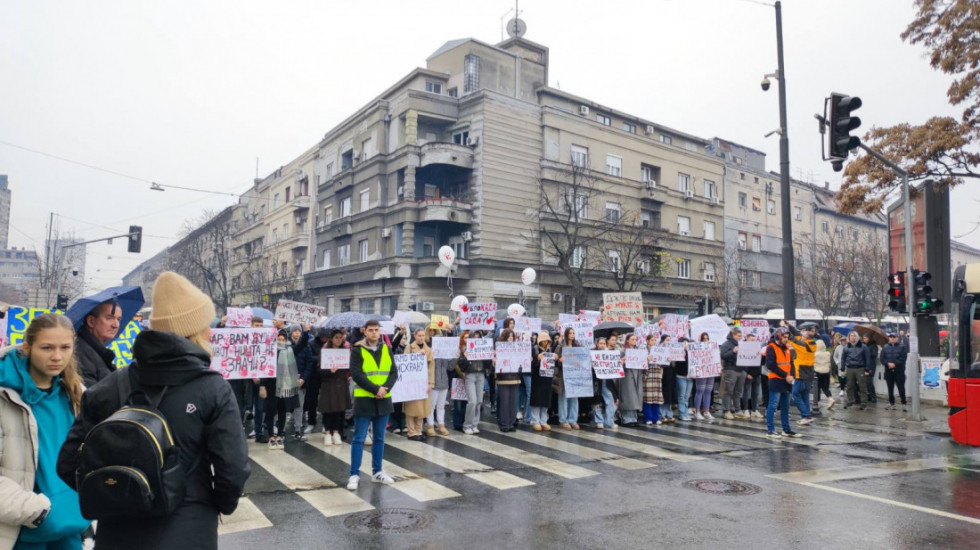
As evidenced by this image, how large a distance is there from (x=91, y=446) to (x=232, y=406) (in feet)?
1.85

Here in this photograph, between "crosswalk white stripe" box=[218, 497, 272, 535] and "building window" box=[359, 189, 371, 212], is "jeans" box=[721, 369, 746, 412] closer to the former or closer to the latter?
"crosswalk white stripe" box=[218, 497, 272, 535]

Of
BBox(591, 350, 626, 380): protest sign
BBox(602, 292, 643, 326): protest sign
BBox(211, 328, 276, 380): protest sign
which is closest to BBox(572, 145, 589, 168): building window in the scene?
BBox(602, 292, 643, 326): protest sign

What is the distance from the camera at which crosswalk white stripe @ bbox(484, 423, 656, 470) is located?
9625mm

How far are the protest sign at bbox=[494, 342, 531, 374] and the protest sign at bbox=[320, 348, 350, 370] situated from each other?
294 centimetres

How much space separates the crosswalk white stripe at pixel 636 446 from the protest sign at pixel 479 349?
83.3 inches

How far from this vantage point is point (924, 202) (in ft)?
54.2

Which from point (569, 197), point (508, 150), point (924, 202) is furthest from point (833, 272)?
point (924, 202)

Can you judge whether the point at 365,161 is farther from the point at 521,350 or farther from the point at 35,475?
the point at 35,475

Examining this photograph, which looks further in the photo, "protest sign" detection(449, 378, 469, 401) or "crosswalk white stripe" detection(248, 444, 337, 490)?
"protest sign" detection(449, 378, 469, 401)

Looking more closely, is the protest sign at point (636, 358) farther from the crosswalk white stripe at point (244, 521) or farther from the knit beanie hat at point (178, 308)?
the knit beanie hat at point (178, 308)

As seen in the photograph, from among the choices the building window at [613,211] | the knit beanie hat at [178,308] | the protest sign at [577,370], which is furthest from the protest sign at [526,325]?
the building window at [613,211]

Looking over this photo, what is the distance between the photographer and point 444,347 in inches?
497

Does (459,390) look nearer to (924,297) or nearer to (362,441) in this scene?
(362,441)

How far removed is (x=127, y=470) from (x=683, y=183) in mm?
48194
